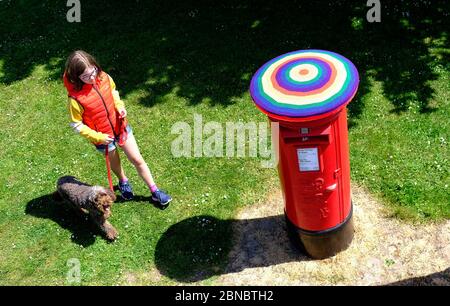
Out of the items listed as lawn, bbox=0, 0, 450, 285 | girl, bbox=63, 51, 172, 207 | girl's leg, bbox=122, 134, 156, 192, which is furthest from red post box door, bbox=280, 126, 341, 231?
girl, bbox=63, 51, 172, 207

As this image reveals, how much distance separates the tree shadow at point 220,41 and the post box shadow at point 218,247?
2398 mm

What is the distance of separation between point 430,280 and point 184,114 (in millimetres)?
4330

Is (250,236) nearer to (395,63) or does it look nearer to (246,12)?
(395,63)

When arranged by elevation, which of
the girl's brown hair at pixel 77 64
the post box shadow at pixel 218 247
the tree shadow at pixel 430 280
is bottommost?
the tree shadow at pixel 430 280

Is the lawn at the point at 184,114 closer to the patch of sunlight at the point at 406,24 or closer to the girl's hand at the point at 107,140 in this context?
the patch of sunlight at the point at 406,24

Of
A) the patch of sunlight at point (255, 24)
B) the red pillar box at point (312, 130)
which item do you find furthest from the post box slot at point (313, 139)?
the patch of sunlight at point (255, 24)

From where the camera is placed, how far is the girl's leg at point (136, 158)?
600cm

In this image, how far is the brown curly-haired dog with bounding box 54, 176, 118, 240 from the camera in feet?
19.0

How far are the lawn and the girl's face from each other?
80.5 inches

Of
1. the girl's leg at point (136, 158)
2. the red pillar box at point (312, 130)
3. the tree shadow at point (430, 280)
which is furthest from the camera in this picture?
the girl's leg at point (136, 158)

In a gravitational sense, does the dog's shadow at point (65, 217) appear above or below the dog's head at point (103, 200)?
below
